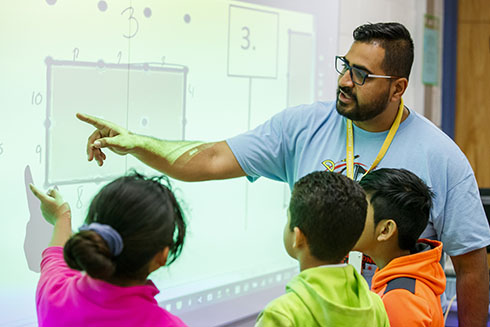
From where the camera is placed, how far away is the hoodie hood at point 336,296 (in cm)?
124

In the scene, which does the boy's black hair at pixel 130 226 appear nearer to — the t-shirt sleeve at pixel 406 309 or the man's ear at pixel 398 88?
the t-shirt sleeve at pixel 406 309

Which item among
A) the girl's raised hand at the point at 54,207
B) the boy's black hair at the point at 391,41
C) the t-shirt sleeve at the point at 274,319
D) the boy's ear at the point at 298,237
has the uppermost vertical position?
the boy's black hair at the point at 391,41

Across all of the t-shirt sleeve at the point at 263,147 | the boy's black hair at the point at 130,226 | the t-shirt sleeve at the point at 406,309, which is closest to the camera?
the boy's black hair at the point at 130,226

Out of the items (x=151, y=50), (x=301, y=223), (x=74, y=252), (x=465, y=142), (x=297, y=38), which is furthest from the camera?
(x=465, y=142)

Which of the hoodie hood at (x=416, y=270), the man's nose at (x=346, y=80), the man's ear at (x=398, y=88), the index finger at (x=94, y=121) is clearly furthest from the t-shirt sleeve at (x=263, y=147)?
the hoodie hood at (x=416, y=270)

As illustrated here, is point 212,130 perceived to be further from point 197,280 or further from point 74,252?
point 74,252

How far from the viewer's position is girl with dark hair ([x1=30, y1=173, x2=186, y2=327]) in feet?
3.48

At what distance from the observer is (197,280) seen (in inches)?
81.9

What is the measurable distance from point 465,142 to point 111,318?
3.32 metres

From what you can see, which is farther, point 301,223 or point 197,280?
point 197,280

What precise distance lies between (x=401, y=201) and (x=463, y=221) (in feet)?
1.17

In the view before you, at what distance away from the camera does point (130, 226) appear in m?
1.09

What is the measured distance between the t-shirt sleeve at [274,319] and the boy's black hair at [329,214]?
169 mm

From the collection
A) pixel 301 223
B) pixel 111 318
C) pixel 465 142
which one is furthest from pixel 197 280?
pixel 465 142
